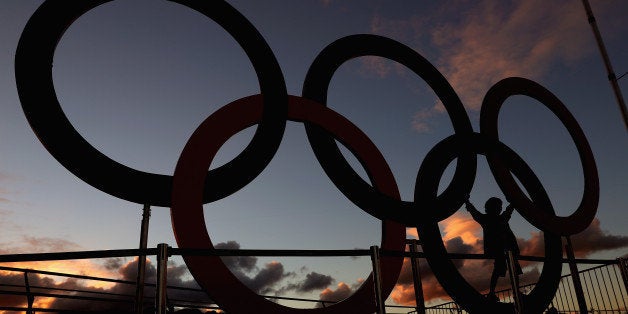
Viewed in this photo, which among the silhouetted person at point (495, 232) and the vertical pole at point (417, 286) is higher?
the silhouetted person at point (495, 232)

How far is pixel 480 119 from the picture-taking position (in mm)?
9492

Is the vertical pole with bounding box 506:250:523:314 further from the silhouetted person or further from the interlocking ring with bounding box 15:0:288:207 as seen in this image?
the interlocking ring with bounding box 15:0:288:207

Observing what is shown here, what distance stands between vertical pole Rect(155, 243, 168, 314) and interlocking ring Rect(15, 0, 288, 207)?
2240 millimetres

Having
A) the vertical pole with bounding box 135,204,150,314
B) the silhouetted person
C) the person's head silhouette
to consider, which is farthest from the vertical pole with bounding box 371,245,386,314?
the person's head silhouette

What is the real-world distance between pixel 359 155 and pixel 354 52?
2027mm

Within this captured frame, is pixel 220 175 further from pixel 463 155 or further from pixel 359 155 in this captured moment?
pixel 463 155

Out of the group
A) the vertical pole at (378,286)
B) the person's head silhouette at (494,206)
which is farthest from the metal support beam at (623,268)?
the vertical pole at (378,286)

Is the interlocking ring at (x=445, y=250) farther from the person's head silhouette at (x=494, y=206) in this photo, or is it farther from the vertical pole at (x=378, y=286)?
the vertical pole at (x=378, y=286)

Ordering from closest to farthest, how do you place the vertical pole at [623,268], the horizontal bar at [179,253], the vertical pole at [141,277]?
1. the horizontal bar at [179,253]
2. the vertical pole at [141,277]
3. the vertical pole at [623,268]

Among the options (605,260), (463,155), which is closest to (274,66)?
(463,155)

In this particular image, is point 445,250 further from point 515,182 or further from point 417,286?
point 515,182

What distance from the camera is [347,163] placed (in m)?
7.50

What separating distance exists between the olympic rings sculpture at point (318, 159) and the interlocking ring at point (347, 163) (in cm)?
2

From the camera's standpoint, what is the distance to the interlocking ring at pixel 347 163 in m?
7.33
